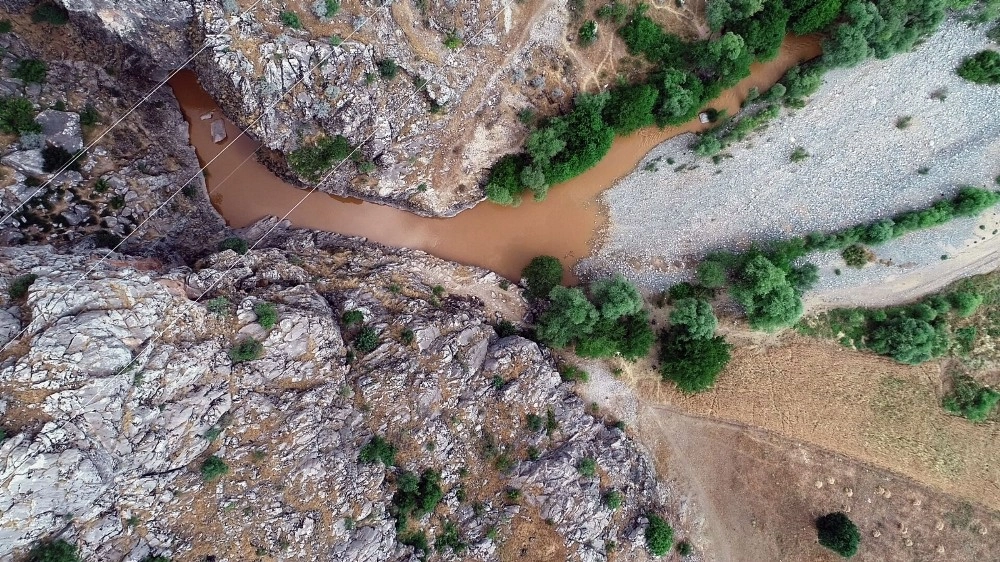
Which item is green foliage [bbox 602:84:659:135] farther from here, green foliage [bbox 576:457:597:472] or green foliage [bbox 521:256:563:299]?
green foliage [bbox 576:457:597:472]

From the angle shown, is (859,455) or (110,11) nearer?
(110,11)

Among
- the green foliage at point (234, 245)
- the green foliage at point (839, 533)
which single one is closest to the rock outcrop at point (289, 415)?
the green foliage at point (234, 245)

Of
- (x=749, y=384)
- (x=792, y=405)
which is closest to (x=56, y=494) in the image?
(x=749, y=384)

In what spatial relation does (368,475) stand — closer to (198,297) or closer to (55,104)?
(198,297)

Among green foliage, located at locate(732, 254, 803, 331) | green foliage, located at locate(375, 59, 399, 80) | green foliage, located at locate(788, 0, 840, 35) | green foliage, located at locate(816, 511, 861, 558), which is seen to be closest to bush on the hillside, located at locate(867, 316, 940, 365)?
green foliage, located at locate(732, 254, 803, 331)

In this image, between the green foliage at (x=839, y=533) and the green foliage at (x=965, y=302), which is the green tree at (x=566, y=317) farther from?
the green foliage at (x=965, y=302)

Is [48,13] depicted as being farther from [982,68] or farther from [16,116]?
[982,68]

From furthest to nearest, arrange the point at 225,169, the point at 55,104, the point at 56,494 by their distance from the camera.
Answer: the point at 225,169 < the point at 55,104 < the point at 56,494
